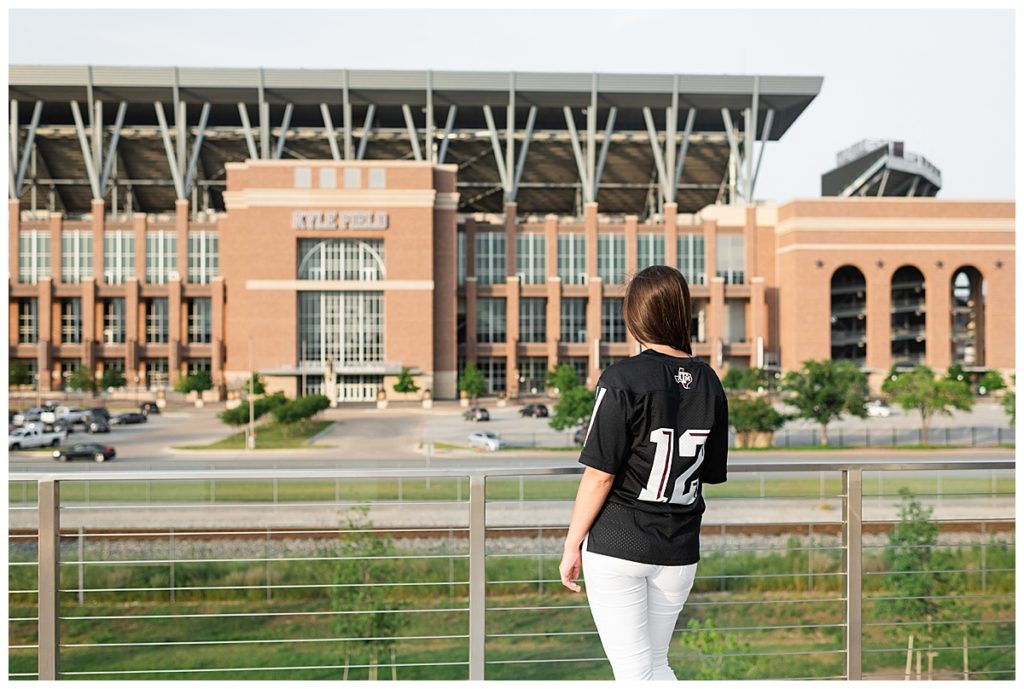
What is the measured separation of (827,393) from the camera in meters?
40.9

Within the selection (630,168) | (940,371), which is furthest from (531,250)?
(940,371)

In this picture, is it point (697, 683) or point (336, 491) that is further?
point (336, 491)

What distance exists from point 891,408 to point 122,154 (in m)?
67.0

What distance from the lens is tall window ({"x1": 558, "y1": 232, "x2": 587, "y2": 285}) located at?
7188 centimetres

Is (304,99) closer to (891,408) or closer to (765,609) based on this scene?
(891,408)

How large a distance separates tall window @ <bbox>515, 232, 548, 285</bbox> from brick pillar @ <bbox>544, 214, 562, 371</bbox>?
36 centimetres

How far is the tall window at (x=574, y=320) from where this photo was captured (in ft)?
235

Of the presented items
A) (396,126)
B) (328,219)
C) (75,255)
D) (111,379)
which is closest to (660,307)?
(328,219)

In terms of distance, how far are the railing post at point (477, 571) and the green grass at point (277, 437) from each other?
121 ft

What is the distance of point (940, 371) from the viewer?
2776 inches

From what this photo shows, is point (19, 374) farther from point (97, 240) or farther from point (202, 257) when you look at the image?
point (202, 257)

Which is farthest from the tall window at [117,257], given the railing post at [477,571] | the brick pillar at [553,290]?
the railing post at [477,571]

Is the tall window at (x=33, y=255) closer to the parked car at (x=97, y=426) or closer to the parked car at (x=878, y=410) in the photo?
the parked car at (x=97, y=426)

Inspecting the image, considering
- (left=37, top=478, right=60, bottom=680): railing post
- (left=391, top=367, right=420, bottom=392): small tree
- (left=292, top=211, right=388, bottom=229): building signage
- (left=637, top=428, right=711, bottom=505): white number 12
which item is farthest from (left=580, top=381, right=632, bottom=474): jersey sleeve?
(left=292, top=211, right=388, bottom=229): building signage
